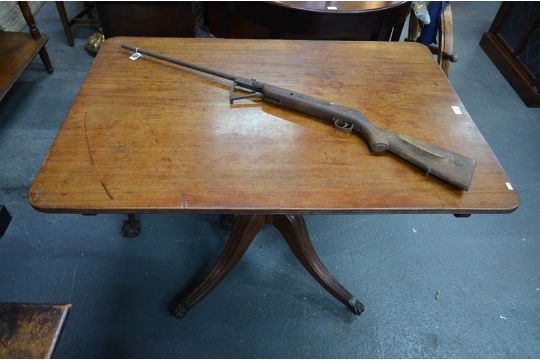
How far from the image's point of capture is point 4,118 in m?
2.15

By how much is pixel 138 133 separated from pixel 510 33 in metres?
3.26

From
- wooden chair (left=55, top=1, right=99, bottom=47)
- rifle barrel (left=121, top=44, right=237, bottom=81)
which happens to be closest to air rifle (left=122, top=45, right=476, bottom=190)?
rifle barrel (left=121, top=44, right=237, bottom=81)

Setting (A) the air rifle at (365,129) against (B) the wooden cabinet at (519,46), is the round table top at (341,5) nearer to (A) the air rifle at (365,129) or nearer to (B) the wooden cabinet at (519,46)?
(A) the air rifle at (365,129)

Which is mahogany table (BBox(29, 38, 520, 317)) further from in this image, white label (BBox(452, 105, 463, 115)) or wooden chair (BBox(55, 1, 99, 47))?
wooden chair (BBox(55, 1, 99, 47))

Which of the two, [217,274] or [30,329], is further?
[217,274]

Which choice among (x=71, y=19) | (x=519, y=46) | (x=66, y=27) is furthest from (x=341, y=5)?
(x=71, y=19)

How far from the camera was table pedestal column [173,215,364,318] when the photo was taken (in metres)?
1.29

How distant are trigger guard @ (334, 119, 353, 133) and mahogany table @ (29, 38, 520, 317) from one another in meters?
0.02

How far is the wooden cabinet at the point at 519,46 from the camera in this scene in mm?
2582

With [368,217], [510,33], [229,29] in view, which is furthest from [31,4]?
[510,33]

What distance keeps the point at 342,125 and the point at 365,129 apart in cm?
7

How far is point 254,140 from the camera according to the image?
93 centimetres

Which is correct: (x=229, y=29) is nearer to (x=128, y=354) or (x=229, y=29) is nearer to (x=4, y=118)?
(x=4, y=118)

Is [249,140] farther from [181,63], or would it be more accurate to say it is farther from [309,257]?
[309,257]
